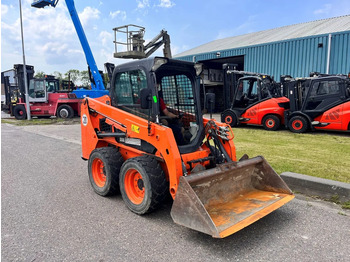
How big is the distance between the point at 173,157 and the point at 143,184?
0.68 metres

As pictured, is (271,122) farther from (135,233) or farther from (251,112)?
(135,233)

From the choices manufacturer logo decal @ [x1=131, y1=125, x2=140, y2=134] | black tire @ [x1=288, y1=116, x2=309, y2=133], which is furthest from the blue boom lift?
manufacturer logo decal @ [x1=131, y1=125, x2=140, y2=134]

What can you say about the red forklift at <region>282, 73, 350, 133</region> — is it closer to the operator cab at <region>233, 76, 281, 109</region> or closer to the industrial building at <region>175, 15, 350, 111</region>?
the operator cab at <region>233, 76, 281, 109</region>

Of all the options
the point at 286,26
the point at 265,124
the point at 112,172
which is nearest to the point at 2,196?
the point at 112,172

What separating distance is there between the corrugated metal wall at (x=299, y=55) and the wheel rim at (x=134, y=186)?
15.2 meters

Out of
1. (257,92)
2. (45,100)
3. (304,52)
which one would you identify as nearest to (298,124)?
(257,92)

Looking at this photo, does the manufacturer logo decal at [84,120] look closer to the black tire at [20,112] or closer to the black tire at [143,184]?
the black tire at [143,184]

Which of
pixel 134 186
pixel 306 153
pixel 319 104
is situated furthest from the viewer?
pixel 319 104

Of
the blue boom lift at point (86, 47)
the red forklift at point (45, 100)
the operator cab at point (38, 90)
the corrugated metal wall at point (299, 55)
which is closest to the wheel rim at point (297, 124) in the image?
the corrugated metal wall at point (299, 55)

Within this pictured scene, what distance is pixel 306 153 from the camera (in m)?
6.71

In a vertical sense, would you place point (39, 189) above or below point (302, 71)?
below

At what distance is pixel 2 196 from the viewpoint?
14.8 ft

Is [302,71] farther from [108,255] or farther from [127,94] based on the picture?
[108,255]

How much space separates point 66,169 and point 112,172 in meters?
2.41
